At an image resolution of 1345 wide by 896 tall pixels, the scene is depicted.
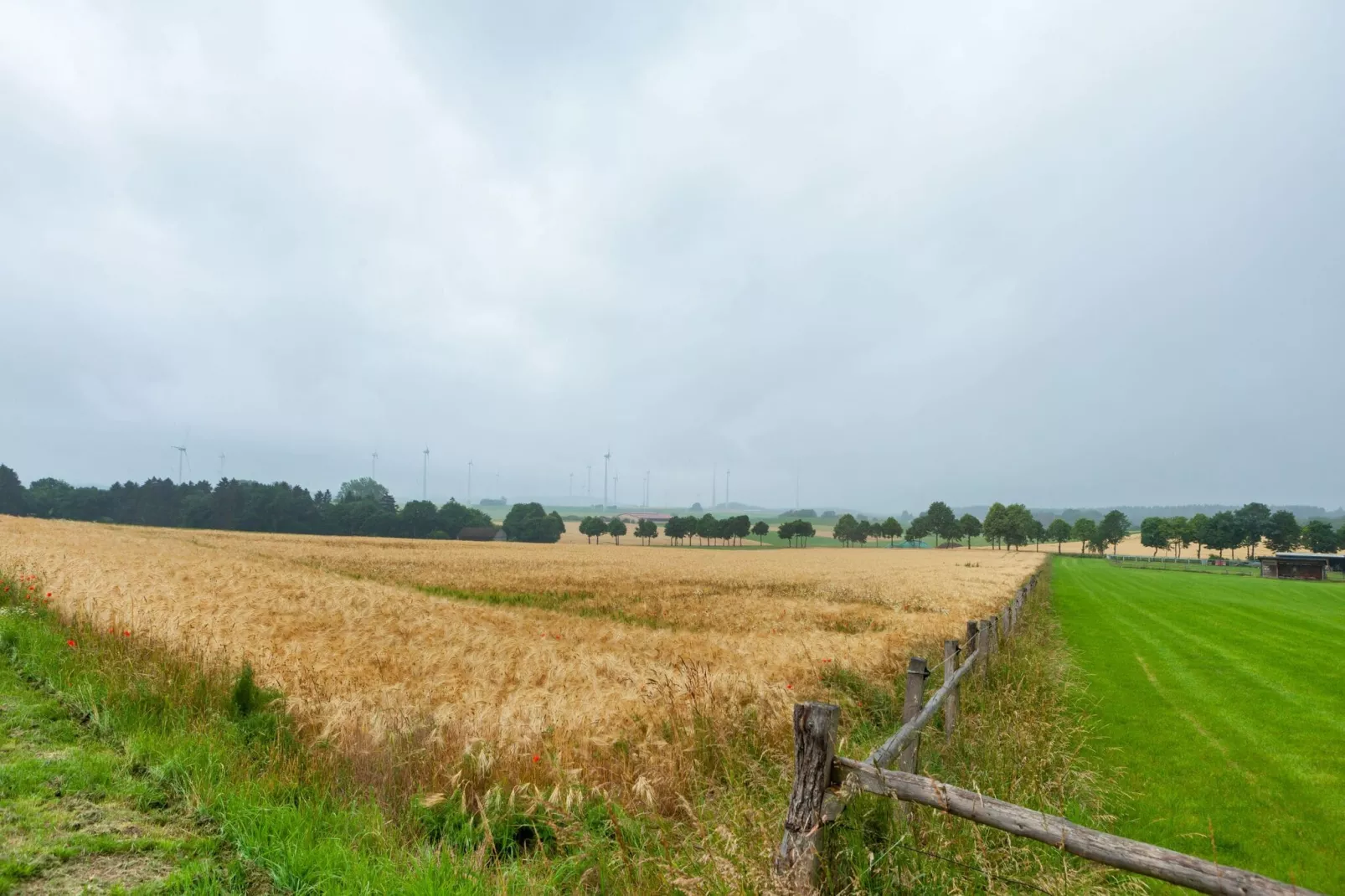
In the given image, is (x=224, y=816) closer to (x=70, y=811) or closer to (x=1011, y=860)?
(x=70, y=811)

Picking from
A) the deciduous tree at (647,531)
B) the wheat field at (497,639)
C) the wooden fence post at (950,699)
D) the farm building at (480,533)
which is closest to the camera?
the wooden fence post at (950,699)

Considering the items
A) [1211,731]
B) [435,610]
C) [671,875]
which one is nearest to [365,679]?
[671,875]

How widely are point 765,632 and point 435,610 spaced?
31.0 ft

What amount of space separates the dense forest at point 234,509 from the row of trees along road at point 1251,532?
14297 centimetres

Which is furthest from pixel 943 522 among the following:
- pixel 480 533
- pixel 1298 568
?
pixel 480 533

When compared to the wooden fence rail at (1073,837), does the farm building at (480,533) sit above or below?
below

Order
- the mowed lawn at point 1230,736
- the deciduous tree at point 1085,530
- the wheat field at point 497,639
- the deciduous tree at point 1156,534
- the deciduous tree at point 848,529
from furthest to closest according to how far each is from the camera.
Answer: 1. the deciduous tree at point 848,529
2. the deciduous tree at point 1085,530
3. the deciduous tree at point 1156,534
4. the wheat field at point 497,639
5. the mowed lawn at point 1230,736

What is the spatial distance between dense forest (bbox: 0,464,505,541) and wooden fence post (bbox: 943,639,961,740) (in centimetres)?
12669

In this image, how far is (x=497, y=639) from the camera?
40.1ft

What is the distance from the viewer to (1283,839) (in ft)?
20.4

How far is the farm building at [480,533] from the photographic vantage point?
124m

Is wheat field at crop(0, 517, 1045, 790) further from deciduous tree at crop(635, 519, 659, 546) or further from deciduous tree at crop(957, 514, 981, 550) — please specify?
deciduous tree at crop(957, 514, 981, 550)

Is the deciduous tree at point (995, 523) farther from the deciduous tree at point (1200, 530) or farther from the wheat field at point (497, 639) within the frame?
the wheat field at point (497, 639)

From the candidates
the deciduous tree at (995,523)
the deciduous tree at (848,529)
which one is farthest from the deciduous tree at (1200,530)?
the deciduous tree at (848,529)
